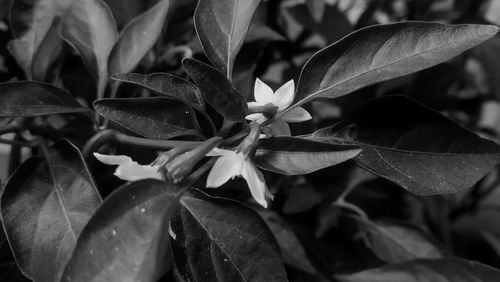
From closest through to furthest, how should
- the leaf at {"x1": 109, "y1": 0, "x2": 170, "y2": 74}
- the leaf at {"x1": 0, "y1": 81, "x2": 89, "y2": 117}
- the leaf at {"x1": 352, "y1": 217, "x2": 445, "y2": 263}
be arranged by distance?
the leaf at {"x1": 0, "y1": 81, "x2": 89, "y2": 117}, the leaf at {"x1": 109, "y1": 0, "x2": 170, "y2": 74}, the leaf at {"x1": 352, "y1": 217, "x2": 445, "y2": 263}

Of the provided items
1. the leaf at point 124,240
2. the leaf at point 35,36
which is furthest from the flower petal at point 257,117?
the leaf at point 35,36

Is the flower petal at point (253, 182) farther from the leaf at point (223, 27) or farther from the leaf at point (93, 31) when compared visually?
the leaf at point (93, 31)

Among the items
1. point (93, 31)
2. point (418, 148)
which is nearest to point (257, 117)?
point (418, 148)

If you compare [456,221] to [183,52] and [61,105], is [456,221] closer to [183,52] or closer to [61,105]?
[183,52]

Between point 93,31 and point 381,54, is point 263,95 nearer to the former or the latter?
point 381,54

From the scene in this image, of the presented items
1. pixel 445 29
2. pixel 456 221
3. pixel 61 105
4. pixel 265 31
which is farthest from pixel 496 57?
pixel 61 105

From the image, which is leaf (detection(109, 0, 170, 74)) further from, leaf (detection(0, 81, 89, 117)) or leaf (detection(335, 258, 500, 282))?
leaf (detection(335, 258, 500, 282))

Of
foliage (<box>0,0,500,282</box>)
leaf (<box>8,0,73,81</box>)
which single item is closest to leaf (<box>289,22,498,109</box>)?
foliage (<box>0,0,500,282</box>)
